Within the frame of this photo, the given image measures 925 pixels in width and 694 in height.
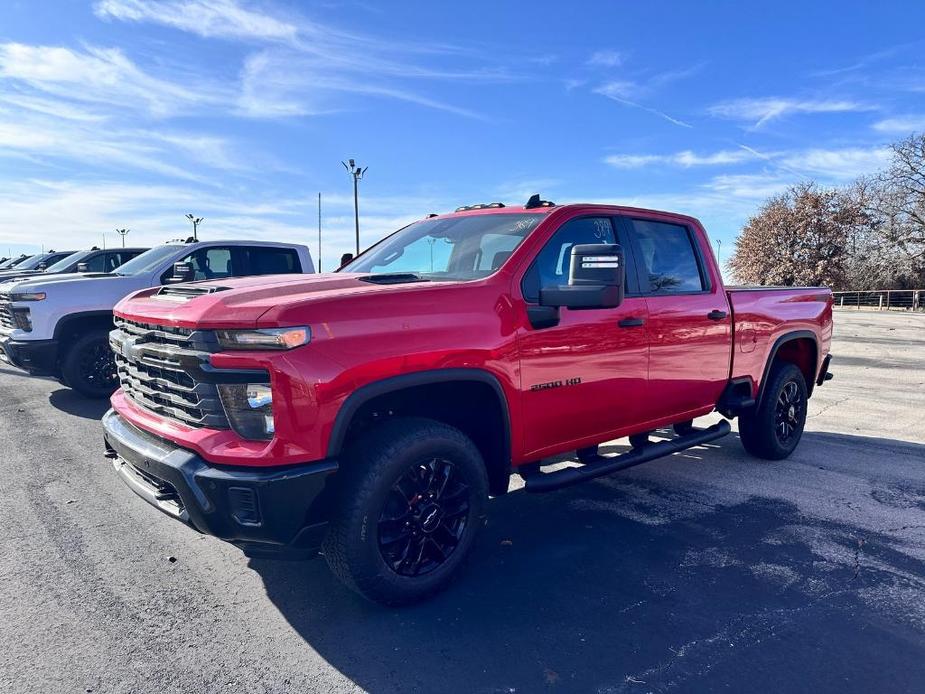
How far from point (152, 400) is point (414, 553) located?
5.10ft

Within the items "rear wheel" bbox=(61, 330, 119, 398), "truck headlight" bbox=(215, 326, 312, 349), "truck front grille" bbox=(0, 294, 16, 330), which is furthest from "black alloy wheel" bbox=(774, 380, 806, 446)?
"truck front grille" bbox=(0, 294, 16, 330)

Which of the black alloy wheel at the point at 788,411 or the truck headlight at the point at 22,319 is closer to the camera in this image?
the black alloy wheel at the point at 788,411

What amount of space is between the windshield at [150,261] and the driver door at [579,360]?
636cm

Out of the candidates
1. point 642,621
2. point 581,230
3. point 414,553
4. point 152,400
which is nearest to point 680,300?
point 581,230

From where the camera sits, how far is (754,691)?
101 inches

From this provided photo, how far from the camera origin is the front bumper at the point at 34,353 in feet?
24.6

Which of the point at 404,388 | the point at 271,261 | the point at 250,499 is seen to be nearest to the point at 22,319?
the point at 271,261

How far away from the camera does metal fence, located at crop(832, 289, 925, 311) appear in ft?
117

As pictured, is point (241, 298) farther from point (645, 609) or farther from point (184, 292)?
point (645, 609)

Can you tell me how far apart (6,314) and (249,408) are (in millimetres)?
7001

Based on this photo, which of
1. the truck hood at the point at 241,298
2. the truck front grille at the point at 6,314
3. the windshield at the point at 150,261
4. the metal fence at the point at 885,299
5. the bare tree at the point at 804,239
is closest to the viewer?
the truck hood at the point at 241,298

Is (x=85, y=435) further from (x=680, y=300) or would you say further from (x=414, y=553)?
(x=680, y=300)

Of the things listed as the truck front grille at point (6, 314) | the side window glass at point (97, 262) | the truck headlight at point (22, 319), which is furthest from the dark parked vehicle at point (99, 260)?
the truck headlight at point (22, 319)

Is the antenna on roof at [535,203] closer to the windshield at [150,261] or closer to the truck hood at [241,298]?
the truck hood at [241,298]
